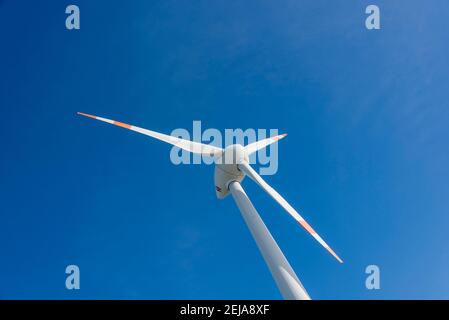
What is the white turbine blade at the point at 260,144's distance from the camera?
20786 millimetres

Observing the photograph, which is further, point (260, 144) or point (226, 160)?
point (260, 144)

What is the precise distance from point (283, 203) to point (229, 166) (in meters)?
4.28

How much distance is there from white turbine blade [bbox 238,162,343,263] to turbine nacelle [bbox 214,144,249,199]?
460 millimetres

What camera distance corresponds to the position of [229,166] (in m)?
19.1

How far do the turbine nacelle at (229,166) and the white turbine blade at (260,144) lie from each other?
1.00 metres

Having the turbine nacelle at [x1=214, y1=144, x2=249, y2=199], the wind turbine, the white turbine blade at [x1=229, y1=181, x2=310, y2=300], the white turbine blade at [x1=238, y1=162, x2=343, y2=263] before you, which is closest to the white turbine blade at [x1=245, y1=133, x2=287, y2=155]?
the wind turbine

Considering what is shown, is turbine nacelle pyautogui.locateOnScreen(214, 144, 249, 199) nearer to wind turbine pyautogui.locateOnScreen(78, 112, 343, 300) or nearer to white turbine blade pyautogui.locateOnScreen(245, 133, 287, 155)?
wind turbine pyautogui.locateOnScreen(78, 112, 343, 300)

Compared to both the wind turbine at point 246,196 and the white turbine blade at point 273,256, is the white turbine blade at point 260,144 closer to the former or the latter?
the wind turbine at point 246,196

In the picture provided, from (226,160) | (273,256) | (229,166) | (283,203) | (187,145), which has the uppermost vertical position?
(187,145)

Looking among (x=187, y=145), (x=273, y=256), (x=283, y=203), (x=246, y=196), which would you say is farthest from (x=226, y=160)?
(x=273, y=256)

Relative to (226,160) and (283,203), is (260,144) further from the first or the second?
(283,203)
